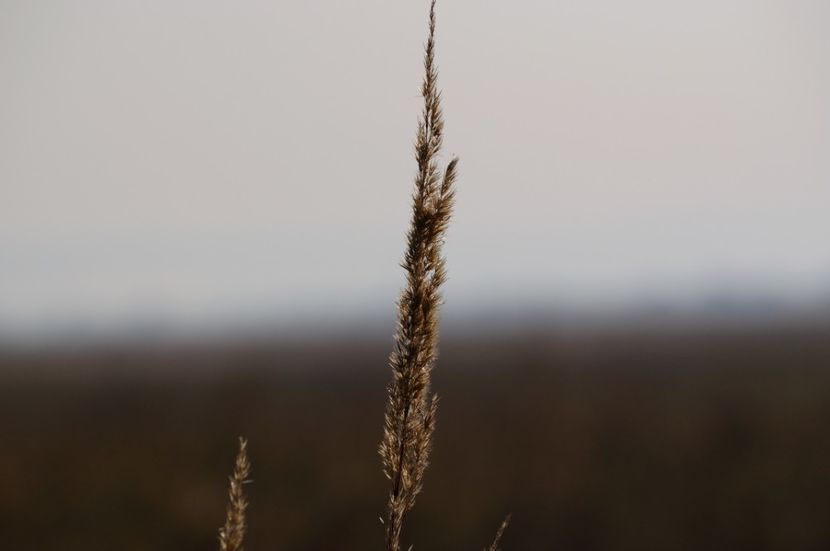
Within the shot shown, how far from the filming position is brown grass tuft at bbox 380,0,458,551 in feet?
6.60

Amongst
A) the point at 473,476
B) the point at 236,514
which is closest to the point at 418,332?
the point at 236,514

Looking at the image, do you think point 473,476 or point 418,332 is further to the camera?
point 473,476

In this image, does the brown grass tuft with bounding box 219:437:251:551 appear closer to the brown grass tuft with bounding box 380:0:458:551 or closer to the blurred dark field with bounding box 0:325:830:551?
the brown grass tuft with bounding box 380:0:458:551

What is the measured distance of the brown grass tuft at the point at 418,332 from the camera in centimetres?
201

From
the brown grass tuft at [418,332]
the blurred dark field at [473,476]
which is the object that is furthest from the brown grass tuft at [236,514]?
the blurred dark field at [473,476]

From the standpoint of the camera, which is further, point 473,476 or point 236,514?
point 473,476

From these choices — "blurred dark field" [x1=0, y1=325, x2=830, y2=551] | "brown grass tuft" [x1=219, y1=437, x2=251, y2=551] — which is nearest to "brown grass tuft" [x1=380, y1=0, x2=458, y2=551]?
"brown grass tuft" [x1=219, y1=437, x2=251, y2=551]

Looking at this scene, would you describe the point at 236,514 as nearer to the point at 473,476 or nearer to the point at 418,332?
the point at 418,332

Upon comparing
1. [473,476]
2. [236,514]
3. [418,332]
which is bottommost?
[473,476]

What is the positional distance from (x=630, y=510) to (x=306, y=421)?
7699 millimetres

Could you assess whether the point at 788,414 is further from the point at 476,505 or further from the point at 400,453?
the point at 400,453

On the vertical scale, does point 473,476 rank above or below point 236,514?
below

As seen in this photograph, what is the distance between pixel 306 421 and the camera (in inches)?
Answer: 662

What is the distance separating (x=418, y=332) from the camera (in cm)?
204
